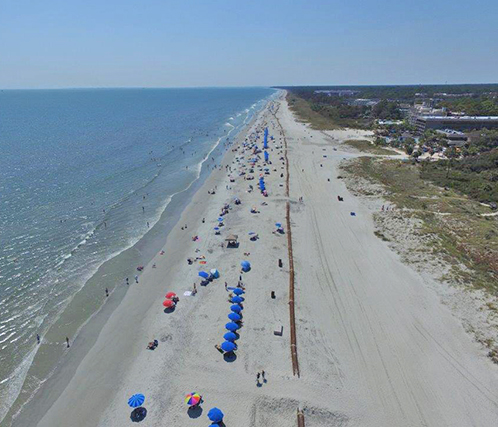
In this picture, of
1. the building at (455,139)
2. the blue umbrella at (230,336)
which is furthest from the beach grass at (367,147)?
the blue umbrella at (230,336)

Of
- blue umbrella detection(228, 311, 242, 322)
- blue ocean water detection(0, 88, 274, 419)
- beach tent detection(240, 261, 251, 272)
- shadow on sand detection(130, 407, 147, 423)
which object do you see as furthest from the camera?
beach tent detection(240, 261, 251, 272)

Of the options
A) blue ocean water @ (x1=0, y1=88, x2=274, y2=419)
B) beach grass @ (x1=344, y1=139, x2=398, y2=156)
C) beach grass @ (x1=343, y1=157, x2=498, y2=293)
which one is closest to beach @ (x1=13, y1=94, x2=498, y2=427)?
blue ocean water @ (x1=0, y1=88, x2=274, y2=419)

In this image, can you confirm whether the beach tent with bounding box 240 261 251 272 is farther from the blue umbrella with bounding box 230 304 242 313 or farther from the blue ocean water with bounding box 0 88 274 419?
the blue ocean water with bounding box 0 88 274 419

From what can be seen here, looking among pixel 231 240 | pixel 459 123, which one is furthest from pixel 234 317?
pixel 459 123

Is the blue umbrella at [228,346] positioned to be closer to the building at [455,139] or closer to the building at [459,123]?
the building at [455,139]

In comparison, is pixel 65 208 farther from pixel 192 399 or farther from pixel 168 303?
pixel 192 399

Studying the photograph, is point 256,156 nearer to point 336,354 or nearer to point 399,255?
point 399,255

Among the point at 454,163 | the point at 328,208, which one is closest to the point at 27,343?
the point at 328,208
